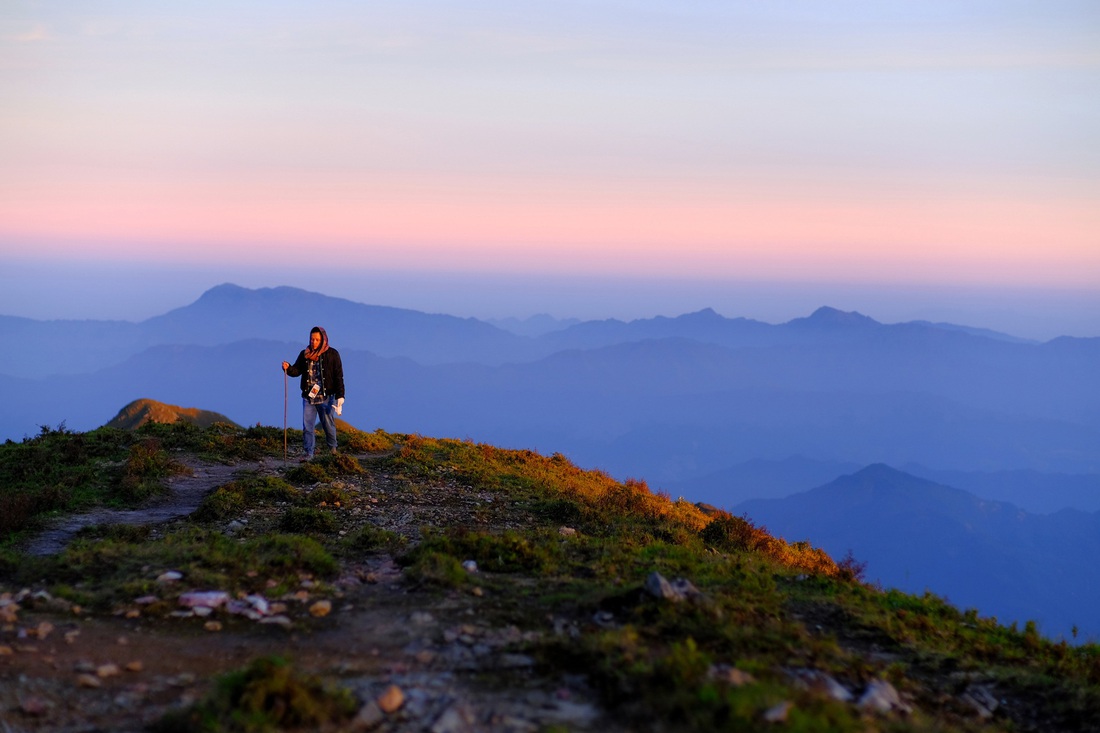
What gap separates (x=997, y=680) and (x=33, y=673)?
9162 millimetres

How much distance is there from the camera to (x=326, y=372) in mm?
19156

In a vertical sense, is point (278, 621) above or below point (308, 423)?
below

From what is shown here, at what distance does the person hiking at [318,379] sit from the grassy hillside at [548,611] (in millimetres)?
2672

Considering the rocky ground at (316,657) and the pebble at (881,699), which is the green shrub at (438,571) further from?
the pebble at (881,699)

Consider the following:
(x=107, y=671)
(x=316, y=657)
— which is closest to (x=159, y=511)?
(x=107, y=671)

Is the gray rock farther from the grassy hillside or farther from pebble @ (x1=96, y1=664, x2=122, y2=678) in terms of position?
pebble @ (x1=96, y1=664, x2=122, y2=678)

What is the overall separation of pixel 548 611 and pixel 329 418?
1269 centimetres

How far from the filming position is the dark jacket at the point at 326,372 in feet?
62.3

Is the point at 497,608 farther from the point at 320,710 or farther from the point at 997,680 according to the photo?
the point at 997,680

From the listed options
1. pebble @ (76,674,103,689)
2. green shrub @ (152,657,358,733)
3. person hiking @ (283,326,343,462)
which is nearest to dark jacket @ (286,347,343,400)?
person hiking @ (283,326,343,462)

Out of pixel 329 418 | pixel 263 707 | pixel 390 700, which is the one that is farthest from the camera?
pixel 329 418

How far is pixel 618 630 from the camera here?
758 cm

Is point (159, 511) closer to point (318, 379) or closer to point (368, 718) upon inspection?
point (318, 379)

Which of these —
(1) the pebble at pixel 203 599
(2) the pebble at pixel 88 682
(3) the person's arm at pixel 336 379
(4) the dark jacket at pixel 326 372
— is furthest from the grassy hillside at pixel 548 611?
(3) the person's arm at pixel 336 379
